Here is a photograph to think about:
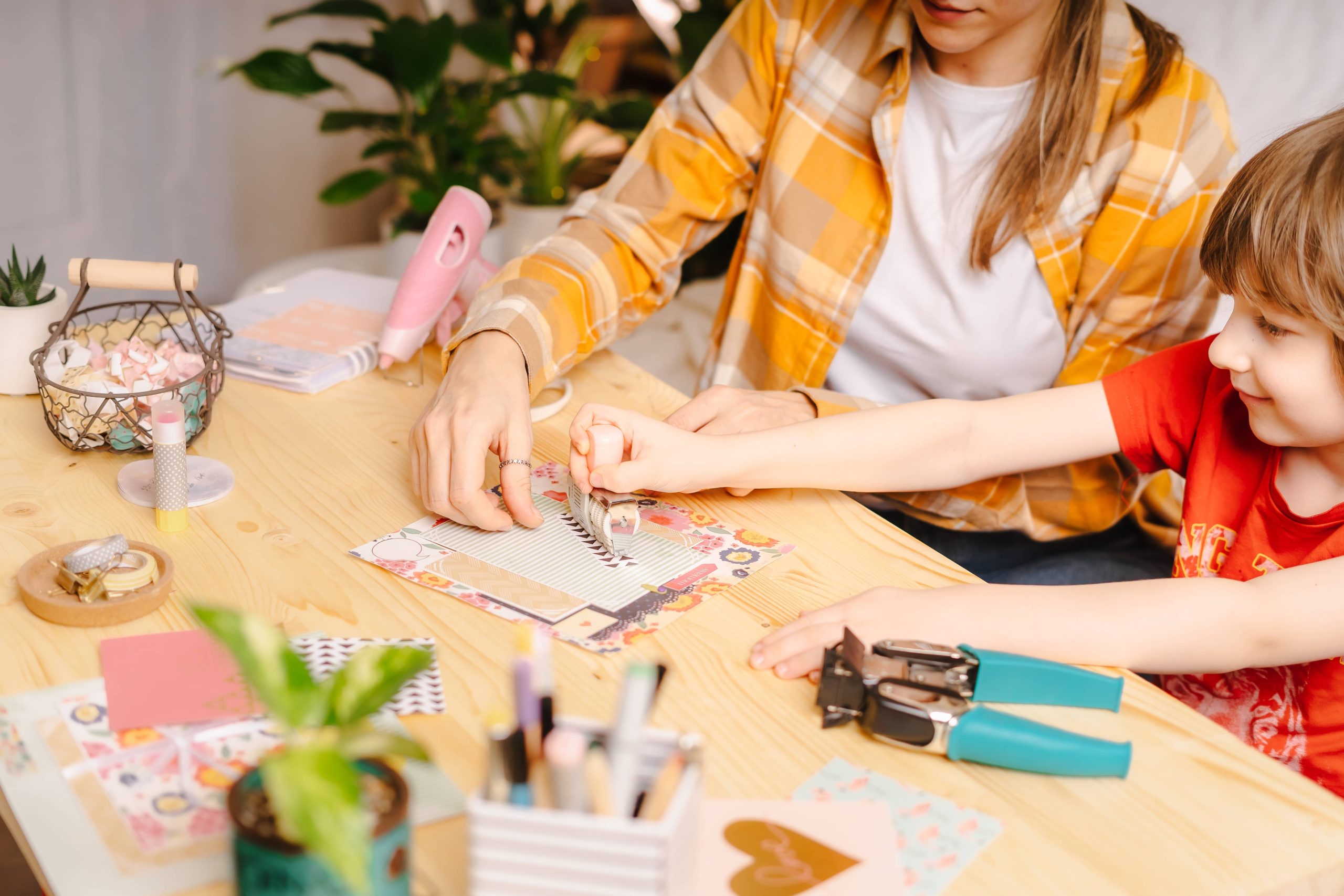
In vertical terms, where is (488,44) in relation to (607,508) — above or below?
above

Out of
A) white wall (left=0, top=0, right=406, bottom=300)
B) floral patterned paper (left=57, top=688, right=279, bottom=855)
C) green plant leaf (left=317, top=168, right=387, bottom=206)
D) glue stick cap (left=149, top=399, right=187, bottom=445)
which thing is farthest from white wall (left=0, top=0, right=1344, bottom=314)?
floral patterned paper (left=57, top=688, right=279, bottom=855)

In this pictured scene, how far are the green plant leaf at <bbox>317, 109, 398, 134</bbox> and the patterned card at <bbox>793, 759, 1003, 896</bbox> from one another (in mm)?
1824

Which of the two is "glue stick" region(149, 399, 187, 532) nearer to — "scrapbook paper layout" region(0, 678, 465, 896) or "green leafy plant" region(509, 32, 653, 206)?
"scrapbook paper layout" region(0, 678, 465, 896)

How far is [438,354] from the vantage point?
3.91ft

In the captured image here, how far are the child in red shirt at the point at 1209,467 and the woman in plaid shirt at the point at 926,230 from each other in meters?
0.11

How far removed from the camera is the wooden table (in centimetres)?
60

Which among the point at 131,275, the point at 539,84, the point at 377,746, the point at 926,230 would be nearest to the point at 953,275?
the point at 926,230

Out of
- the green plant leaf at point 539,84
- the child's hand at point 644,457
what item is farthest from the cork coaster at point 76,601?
the green plant leaf at point 539,84

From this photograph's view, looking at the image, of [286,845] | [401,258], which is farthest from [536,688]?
[401,258]

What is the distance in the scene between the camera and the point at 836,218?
1.23 m

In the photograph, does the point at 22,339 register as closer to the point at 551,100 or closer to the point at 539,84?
the point at 539,84

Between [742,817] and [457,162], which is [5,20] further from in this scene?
[742,817]

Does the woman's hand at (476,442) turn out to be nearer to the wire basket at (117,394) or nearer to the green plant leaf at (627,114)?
the wire basket at (117,394)

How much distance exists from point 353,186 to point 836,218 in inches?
51.8
